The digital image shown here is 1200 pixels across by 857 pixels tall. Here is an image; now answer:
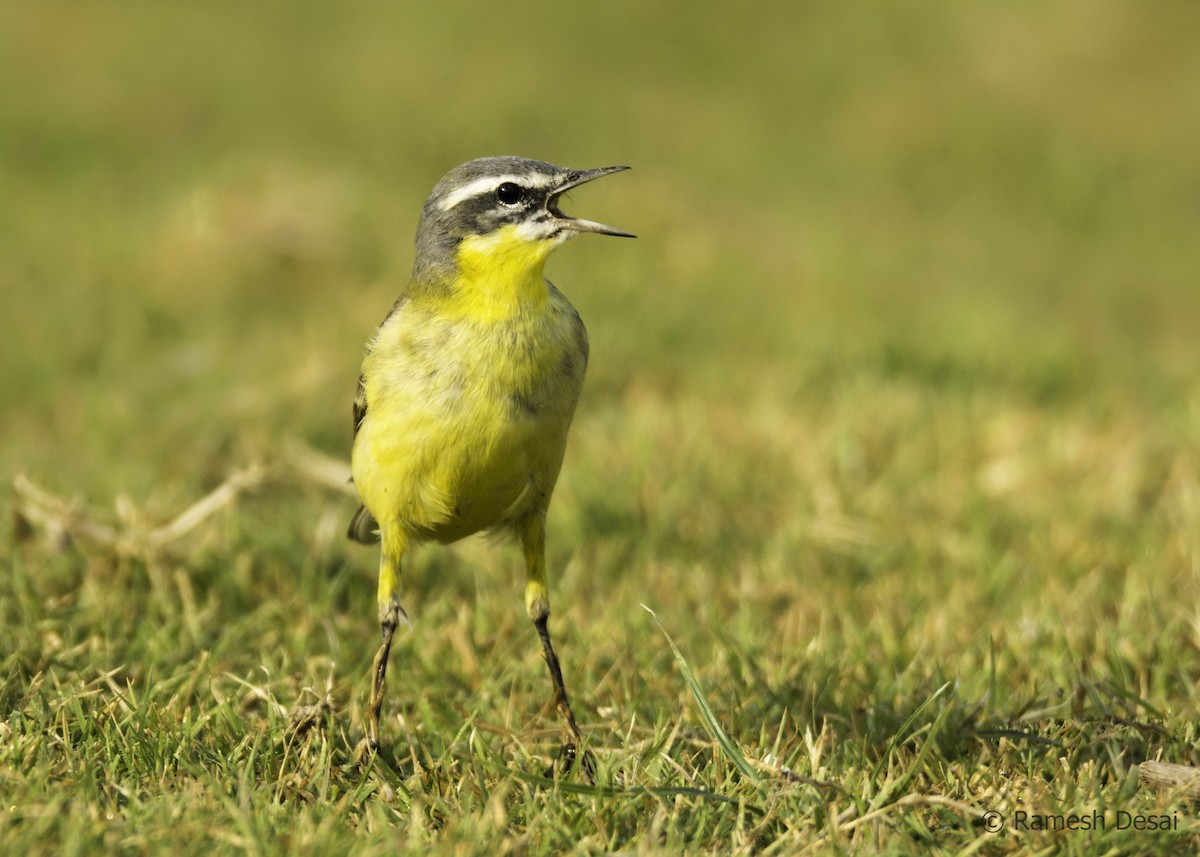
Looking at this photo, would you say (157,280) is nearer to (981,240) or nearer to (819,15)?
(981,240)

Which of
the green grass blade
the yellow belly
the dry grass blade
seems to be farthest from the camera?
the dry grass blade

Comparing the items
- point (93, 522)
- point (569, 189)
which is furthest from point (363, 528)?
point (569, 189)

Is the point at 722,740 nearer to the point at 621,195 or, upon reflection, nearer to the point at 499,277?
the point at 499,277

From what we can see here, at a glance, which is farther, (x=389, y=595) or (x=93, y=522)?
(x=93, y=522)

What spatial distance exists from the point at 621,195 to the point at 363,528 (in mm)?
7869

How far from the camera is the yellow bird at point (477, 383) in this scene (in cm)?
391

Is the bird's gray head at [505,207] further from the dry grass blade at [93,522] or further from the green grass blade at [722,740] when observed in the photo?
the dry grass blade at [93,522]

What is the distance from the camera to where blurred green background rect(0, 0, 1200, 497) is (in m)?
8.41

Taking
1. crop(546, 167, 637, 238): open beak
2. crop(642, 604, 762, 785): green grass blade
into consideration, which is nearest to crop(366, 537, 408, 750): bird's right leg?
crop(642, 604, 762, 785): green grass blade

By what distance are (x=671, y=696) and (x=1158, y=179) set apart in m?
14.3

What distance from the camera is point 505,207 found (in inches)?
166

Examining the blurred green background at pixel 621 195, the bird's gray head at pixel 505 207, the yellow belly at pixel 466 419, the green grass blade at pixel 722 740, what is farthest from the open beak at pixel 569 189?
the blurred green background at pixel 621 195

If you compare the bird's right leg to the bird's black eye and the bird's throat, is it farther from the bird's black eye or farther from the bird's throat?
the bird's black eye

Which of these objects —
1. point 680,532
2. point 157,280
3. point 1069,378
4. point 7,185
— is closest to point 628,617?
point 680,532
